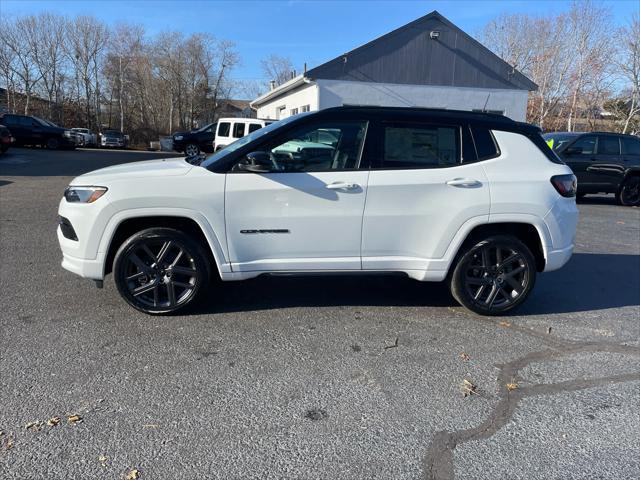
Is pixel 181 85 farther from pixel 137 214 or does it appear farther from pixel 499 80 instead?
pixel 137 214

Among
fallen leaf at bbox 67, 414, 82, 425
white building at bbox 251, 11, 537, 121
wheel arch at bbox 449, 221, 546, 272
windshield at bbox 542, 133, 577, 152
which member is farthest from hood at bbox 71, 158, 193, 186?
white building at bbox 251, 11, 537, 121

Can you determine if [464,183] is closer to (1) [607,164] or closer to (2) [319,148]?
(2) [319,148]

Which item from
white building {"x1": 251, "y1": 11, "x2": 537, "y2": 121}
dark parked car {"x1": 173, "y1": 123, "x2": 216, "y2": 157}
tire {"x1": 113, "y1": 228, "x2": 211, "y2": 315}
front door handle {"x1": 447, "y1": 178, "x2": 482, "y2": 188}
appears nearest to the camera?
tire {"x1": 113, "y1": 228, "x2": 211, "y2": 315}

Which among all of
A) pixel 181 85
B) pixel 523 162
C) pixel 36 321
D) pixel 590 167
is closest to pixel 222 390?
pixel 36 321

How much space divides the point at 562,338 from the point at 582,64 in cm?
3884

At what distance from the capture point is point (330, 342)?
3.65 m

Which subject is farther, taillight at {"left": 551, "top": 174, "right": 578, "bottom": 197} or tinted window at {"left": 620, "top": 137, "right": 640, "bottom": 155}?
tinted window at {"left": 620, "top": 137, "right": 640, "bottom": 155}

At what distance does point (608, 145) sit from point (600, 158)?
0.44m

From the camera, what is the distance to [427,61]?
70.9ft

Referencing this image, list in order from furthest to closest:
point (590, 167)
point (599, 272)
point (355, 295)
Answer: point (590, 167) < point (599, 272) < point (355, 295)

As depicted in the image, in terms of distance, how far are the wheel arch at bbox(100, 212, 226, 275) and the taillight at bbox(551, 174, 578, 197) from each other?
2996 millimetres

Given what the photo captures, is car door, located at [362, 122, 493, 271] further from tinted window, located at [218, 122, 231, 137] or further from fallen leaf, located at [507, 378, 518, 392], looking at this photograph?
tinted window, located at [218, 122, 231, 137]

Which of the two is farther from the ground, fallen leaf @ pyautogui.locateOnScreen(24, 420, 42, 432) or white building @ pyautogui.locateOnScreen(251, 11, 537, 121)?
white building @ pyautogui.locateOnScreen(251, 11, 537, 121)

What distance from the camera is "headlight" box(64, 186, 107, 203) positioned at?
3732 millimetres
